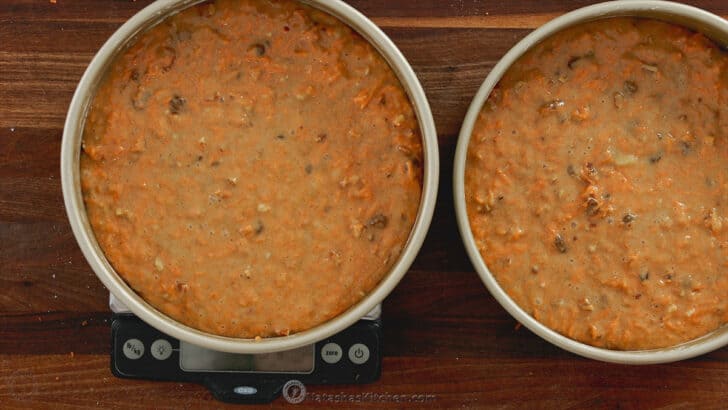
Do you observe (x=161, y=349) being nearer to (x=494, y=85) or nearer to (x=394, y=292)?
(x=394, y=292)

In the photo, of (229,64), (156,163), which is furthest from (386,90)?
(156,163)

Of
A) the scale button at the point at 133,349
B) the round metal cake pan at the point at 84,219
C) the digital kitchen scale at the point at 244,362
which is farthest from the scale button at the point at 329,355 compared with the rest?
the scale button at the point at 133,349

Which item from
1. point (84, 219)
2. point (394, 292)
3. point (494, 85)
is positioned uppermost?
point (494, 85)

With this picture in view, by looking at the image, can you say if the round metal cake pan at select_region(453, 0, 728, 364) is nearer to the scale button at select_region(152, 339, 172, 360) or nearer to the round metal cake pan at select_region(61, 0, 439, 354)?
the round metal cake pan at select_region(61, 0, 439, 354)

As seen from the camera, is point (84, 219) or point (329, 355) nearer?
point (84, 219)

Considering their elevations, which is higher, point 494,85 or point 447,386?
point 494,85

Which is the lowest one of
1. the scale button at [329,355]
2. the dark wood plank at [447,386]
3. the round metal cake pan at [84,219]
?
the dark wood plank at [447,386]

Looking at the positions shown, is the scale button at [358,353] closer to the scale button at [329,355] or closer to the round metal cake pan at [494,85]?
the scale button at [329,355]

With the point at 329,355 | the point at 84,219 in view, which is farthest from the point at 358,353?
the point at 84,219
